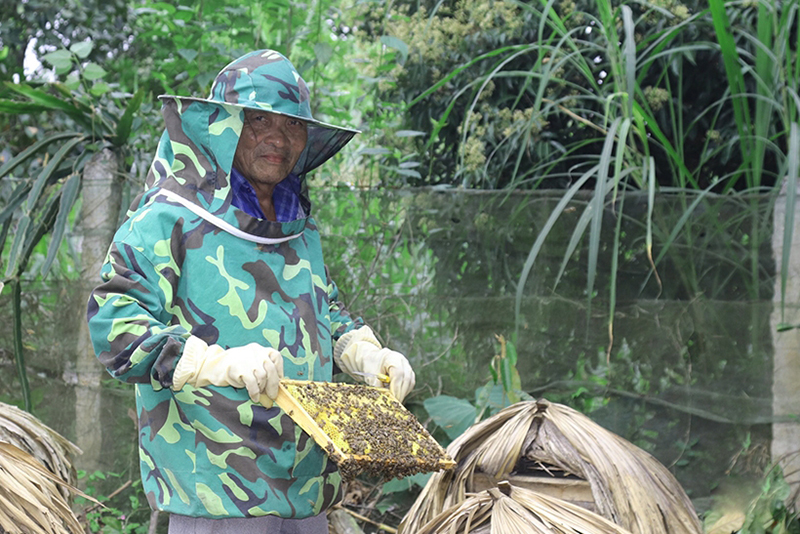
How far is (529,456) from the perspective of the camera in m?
2.33

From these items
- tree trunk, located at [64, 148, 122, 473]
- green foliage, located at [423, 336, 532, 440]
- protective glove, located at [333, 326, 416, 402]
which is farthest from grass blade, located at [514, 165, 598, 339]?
tree trunk, located at [64, 148, 122, 473]

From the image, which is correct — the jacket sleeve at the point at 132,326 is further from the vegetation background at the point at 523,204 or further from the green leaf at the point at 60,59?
the green leaf at the point at 60,59

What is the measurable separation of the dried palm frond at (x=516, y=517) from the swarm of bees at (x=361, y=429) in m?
0.18

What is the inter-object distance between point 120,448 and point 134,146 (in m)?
1.30

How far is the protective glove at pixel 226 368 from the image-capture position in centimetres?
168

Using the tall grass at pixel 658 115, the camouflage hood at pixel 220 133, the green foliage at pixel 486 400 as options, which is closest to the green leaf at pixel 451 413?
the green foliage at pixel 486 400

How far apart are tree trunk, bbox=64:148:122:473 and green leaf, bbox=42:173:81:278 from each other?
4.5 inches

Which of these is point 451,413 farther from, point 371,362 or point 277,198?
point 277,198

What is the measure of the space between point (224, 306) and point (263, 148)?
398 millimetres

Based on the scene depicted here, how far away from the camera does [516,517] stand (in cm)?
187

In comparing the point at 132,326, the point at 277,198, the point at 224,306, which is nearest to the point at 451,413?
the point at 277,198

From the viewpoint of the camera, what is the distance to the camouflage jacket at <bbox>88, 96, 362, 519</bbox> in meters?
1.82

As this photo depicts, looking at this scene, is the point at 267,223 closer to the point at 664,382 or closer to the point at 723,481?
the point at 664,382

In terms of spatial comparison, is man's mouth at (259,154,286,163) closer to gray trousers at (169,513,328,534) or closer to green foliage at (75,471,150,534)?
gray trousers at (169,513,328,534)
